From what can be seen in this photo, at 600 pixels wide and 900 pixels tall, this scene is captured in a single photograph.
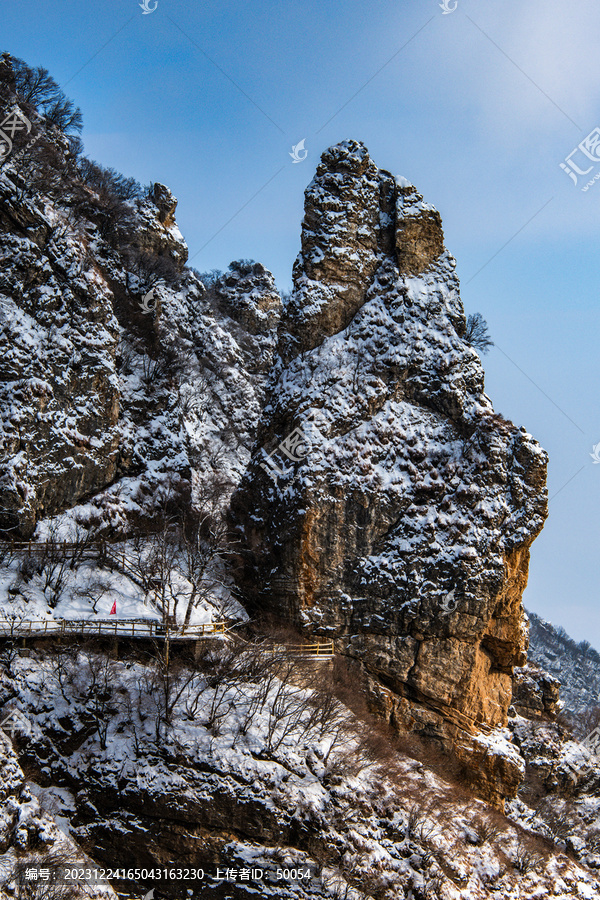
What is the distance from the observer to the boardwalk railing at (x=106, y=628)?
3422 centimetres

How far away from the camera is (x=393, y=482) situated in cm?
4216

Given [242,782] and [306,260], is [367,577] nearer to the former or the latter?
[242,782]

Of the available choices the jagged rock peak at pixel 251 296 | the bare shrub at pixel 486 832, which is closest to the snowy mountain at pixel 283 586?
the bare shrub at pixel 486 832

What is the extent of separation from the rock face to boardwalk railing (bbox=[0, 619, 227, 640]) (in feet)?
20.5

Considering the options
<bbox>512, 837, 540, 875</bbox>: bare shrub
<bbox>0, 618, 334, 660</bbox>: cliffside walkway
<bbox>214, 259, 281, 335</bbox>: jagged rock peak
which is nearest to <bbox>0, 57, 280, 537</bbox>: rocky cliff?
<bbox>0, 618, 334, 660</bbox>: cliffside walkway

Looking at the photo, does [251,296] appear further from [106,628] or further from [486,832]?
[486,832]

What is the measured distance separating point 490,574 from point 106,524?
23972 millimetres

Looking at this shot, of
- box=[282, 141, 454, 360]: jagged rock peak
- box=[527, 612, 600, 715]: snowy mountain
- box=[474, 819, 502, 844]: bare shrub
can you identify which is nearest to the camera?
box=[474, 819, 502, 844]: bare shrub

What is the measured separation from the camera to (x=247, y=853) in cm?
2942

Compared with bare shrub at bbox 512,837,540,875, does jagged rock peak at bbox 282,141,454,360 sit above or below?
above

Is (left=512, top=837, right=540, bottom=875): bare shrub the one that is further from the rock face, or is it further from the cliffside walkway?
the cliffside walkway

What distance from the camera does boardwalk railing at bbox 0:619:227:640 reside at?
34219 millimetres

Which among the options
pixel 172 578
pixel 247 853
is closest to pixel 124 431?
pixel 172 578

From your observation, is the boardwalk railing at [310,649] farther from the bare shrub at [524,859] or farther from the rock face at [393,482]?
the bare shrub at [524,859]
